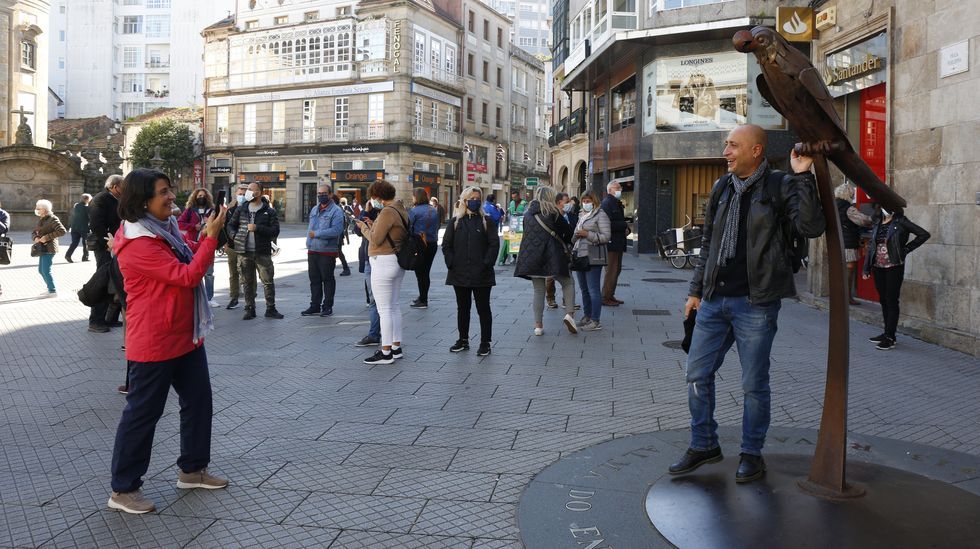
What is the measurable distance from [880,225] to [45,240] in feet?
39.2

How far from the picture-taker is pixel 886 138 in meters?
10.3

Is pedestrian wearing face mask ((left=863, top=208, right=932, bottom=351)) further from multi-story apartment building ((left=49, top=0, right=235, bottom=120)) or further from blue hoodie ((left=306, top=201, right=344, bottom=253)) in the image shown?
multi-story apartment building ((left=49, top=0, right=235, bottom=120))

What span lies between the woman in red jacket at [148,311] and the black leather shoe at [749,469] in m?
2.95

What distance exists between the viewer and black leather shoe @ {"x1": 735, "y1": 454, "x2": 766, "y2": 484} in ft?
13.7

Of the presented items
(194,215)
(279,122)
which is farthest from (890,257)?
(279,122)

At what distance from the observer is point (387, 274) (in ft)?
25.6

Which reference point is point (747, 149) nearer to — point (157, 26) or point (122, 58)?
point (157, 26)

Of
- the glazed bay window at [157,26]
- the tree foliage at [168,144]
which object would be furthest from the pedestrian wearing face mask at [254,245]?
the glazed bay window at [157,26]

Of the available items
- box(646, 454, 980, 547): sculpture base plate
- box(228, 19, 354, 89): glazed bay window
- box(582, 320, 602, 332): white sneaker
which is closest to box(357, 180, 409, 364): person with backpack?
box(582, 320, 602, 332): white sneaker

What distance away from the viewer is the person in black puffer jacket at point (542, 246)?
30.7 feet

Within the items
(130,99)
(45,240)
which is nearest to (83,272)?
(45,240)

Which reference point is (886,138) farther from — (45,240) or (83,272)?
(83,272)

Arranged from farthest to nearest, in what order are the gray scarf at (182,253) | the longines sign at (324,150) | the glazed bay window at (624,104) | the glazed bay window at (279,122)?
the glazed bay window at (279,122) < the longines sign at (324,150) < the glazed bay window at (624,104) < the gray scarf at (182,253)

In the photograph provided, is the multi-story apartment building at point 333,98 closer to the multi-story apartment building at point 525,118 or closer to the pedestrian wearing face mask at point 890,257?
the multi-story apartment building at point 525,118
